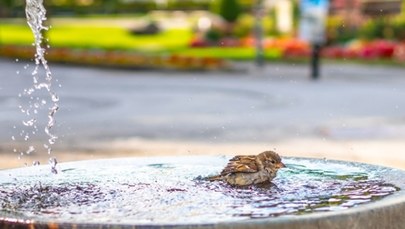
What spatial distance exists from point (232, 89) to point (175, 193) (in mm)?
17024

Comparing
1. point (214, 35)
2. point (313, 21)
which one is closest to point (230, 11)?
point (214, 35)

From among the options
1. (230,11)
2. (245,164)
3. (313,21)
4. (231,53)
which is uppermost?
(245,164)

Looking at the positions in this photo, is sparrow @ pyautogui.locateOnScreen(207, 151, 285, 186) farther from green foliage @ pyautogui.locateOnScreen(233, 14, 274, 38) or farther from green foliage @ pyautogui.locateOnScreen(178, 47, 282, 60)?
green foliage @ pyautogui.locateOnScreen(233, 14, 274, 38)

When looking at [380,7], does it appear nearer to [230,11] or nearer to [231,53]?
[230,11]

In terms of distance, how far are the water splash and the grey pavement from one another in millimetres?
179

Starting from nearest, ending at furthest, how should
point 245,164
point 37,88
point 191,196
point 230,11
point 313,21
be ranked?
point 191,196
point 245,164
point 37,88
point 313,21
point 230,11

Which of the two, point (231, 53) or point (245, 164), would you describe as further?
point (231, 53)

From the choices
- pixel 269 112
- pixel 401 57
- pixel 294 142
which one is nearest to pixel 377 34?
pixel 401 57

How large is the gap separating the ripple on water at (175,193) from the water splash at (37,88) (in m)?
0.47

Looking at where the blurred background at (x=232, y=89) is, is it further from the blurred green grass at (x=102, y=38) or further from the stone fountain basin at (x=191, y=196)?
the stone fountain basin at (x=191, y=196)

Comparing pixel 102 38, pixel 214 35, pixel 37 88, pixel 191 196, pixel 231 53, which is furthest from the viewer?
pixel 102 38

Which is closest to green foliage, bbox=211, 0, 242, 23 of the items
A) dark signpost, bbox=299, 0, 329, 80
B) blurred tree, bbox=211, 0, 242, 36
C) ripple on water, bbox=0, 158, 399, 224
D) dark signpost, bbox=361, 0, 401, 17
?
blurred tree, bbox=211, 0, 242, 36

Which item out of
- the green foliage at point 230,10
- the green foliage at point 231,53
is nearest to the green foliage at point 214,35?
the green foliage at point 231,53

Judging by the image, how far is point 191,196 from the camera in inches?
218
